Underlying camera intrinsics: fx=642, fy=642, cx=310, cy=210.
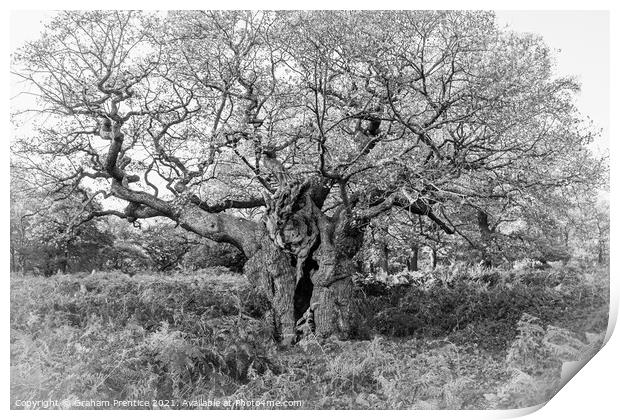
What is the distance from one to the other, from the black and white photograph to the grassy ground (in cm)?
3

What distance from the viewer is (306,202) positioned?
28.7 feet

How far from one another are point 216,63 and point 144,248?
3.10 metres

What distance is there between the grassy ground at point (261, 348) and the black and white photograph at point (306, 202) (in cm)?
3

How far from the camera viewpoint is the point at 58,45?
7.80 meters

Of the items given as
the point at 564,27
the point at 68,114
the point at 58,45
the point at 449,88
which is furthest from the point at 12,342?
the point at 564,27

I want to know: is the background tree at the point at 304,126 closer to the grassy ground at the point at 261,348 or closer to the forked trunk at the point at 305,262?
the forked trunk at the point at 305,262

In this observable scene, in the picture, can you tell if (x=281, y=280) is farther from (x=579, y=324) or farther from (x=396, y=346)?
(x=579, y=324)

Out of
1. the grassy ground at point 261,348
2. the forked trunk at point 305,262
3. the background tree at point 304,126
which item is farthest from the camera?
the forked trunk at point 305,262

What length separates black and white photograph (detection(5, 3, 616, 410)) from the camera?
6832 millimetres

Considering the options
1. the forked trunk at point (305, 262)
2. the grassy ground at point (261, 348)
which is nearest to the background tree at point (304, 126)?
the forked trunk at point (305, 262)

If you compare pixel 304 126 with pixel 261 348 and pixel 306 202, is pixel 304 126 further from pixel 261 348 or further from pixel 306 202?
pixel 261 348

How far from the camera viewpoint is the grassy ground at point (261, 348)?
663 cm

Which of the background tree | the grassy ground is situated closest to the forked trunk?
the background tree

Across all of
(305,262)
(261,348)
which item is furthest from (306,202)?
(261,348)
